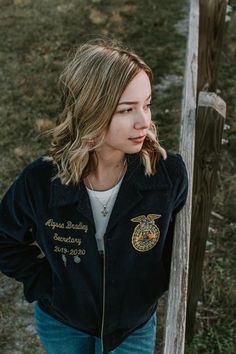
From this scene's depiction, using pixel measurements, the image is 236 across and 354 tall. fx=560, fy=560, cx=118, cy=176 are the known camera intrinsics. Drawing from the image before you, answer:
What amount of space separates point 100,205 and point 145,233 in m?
0.22

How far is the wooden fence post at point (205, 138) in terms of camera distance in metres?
2.48

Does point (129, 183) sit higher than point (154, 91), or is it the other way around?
point (129, 183)

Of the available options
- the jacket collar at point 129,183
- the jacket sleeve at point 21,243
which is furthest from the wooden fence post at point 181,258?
the jacket sleeve at point 21,243

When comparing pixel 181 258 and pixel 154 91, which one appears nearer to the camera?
pixel 181 258

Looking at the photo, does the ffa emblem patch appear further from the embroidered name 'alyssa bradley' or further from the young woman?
the embroidered name 'alyssa bradley'

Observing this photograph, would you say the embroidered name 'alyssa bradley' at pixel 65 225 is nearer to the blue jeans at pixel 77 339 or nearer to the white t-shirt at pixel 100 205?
the white t-shirt at pixel 100 205

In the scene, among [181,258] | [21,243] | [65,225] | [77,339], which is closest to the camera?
[181,258]

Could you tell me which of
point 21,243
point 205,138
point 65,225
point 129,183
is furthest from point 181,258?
point 21,243

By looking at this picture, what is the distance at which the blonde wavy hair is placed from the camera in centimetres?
202

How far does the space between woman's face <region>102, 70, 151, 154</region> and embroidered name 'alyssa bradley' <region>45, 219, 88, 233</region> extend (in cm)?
39

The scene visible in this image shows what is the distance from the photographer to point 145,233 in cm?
233

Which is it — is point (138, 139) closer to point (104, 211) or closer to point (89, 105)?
point (89, 105)

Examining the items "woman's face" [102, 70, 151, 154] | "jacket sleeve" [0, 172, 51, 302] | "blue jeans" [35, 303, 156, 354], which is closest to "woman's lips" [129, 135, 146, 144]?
"woman's face" [102, 70, 151, 154]

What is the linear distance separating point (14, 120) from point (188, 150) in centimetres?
376
